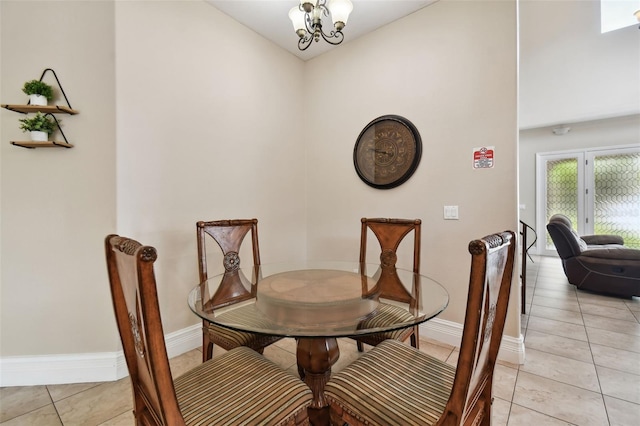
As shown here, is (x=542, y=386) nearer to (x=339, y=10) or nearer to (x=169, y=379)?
(x=169, y=379)

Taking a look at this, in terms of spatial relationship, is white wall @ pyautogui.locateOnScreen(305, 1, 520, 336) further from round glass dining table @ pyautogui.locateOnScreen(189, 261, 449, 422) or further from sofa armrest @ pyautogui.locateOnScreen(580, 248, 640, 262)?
sofa armrest @ pyautogui.locateOnScreen(580, 248, 640, 262)

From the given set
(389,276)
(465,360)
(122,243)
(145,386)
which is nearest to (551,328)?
(389,276)

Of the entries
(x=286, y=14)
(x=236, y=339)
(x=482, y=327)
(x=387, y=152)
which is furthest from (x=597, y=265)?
(x=286, y=14)

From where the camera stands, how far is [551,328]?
8.46 ft

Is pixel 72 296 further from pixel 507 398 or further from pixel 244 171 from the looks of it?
pixel 507 398

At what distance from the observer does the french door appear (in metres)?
5.16

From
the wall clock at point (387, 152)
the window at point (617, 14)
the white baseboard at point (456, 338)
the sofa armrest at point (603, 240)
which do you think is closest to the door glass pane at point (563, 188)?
the sofa armrest at point (603, 240)

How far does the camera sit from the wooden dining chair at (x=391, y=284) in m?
1.26

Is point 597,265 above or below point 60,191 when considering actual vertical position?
below

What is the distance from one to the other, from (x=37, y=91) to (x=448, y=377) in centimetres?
275

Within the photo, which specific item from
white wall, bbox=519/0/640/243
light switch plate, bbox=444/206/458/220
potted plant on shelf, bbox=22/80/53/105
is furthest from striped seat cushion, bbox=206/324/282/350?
white wall, bbox=519/0/640/243

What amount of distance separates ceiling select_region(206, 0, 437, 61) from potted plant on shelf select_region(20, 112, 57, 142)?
1.57 m

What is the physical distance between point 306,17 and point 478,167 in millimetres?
1703

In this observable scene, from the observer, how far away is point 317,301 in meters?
1.33
